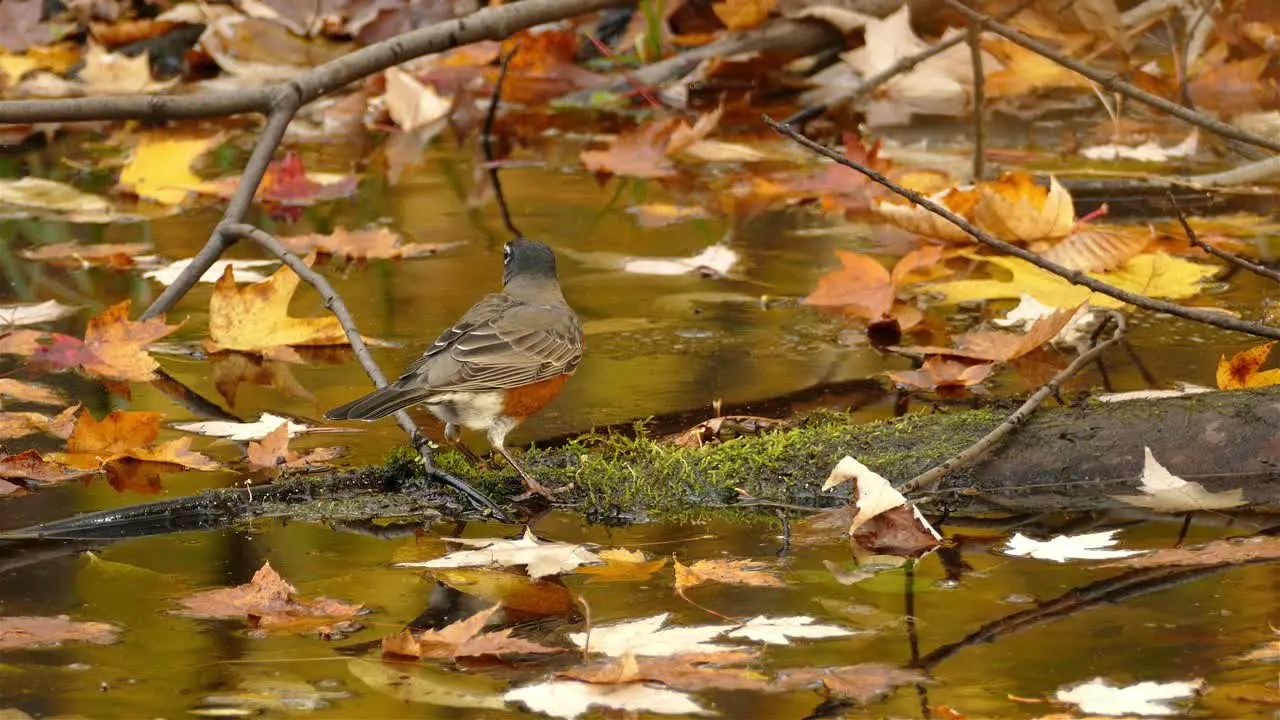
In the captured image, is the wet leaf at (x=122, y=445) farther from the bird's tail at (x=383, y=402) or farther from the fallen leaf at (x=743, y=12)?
the fallen leaf at (x=743, y=12)

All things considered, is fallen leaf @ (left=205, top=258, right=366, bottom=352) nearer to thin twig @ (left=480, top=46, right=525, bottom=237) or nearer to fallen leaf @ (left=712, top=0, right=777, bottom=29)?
thin twig @ (left=480, top=46, right=525, bottom=237)

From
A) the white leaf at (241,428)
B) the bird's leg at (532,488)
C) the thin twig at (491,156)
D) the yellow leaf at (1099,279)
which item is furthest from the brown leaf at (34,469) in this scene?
the thin twig at (491,156)

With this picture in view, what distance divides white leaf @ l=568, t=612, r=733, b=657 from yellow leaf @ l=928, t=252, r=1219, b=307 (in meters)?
2.46

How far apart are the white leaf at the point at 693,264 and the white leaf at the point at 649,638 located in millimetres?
3156

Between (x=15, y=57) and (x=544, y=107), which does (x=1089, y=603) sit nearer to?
(x=544, y=107)

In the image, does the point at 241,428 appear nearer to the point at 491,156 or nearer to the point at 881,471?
the point at 881,471

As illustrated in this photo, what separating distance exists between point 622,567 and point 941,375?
4.94 feet

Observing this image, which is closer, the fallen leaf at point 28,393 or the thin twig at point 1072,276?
the thin twig at point 1072,276

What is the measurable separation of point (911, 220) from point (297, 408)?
7.12 ft

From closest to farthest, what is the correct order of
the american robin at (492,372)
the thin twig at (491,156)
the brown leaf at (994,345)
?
the american robin at (492,372), the brown leaf at (994,345), the thin twig at (491,156)

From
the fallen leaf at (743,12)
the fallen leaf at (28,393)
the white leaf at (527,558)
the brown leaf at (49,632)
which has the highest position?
the fallen leaf at (743,12)

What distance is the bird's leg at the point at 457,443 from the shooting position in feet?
12.7

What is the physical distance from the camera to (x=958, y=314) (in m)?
5.31

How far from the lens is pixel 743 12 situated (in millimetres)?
9297
